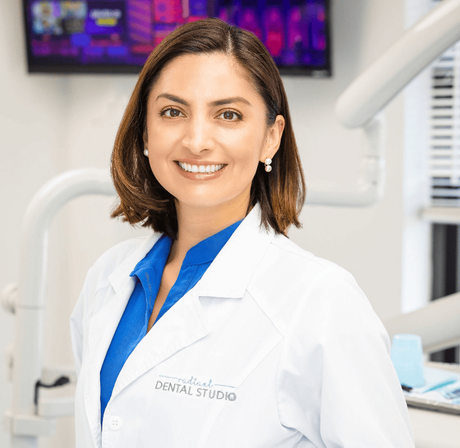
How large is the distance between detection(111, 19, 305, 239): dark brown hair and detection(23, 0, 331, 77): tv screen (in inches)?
55.9

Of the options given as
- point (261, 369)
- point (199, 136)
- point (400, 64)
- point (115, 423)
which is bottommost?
point (115, 423)

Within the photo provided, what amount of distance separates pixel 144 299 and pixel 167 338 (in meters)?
0.17

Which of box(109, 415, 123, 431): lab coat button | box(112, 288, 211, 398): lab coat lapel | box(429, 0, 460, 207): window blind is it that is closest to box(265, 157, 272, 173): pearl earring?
box(112, 288, 211, 398): lab coat lapel

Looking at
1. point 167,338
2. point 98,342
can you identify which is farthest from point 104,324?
point 167,338

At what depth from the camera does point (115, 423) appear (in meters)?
0.94

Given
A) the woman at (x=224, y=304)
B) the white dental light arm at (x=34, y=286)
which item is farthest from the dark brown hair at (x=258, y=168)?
the white dental light arm at (x=34, y=286)

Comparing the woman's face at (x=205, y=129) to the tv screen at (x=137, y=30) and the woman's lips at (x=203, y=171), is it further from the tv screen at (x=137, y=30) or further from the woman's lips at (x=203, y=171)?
the tv screen at (x=137, y=30)

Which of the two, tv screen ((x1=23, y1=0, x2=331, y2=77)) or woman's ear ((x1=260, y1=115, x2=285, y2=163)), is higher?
tv screen ((x1=23, y1=0, x2=331, y2=77))

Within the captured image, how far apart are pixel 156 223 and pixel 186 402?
45 cm

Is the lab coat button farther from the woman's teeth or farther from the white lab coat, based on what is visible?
the woman's teeth

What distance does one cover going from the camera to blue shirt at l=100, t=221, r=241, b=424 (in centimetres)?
102

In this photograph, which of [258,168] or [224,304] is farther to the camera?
[258,168]

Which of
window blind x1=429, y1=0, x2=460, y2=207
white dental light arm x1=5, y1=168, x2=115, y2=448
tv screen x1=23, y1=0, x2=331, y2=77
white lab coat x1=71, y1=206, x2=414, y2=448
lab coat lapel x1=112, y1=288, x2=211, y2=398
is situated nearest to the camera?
white lab coat x1=71, y1=206, x2=414, y2=448

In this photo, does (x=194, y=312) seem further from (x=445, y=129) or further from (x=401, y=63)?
(x=445, y=129)
